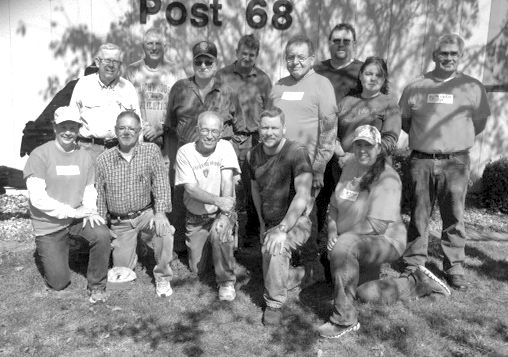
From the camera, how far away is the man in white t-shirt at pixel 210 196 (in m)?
4.22

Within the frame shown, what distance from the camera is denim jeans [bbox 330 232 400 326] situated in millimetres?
3600

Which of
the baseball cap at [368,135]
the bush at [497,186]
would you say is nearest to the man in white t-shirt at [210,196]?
the baseball cap at [368,135]

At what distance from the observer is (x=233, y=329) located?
12.2 ft

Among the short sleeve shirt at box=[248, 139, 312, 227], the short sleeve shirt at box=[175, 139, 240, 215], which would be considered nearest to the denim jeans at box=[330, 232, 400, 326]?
the short sleeve shirt at box=[248, 139, 312, 227]

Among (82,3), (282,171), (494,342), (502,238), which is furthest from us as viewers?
(82,3)

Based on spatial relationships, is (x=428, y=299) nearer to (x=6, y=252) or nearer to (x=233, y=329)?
(x=233, y=329)

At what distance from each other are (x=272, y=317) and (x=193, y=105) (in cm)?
212

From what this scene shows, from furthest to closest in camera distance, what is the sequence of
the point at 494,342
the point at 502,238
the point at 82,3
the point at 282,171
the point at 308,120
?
1. the point at 82,3
2. the point at 502,238
3. the point at 308,120
4. the point at 282,171
5. the point at 494,342

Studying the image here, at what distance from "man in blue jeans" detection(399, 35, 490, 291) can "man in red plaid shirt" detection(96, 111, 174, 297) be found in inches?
83.9

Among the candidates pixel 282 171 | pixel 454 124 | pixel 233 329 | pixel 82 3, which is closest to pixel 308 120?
pixel 282 171

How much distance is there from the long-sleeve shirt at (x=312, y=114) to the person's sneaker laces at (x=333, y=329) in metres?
Result: 1.41

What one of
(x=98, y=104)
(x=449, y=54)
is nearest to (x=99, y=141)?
(x=98, y=104)

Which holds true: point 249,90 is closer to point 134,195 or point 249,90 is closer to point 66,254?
point 134,195

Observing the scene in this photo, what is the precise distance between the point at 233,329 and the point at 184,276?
107 cm
